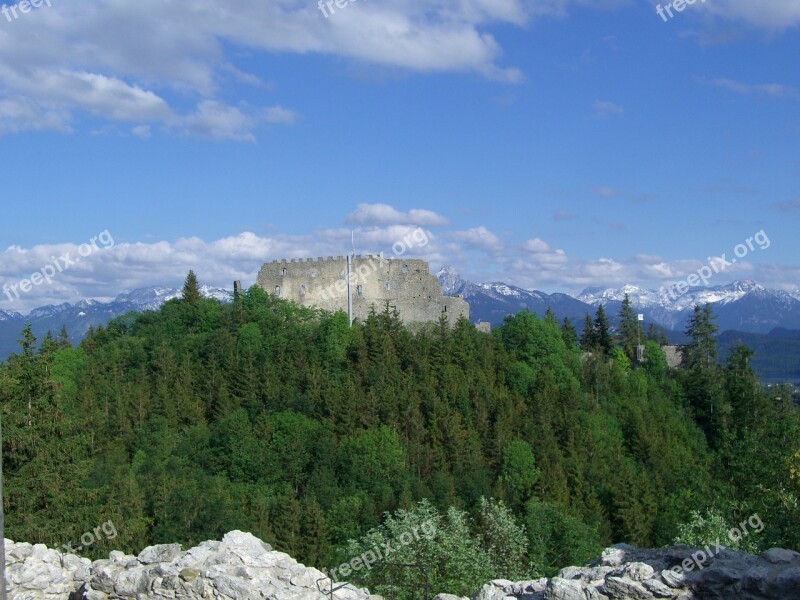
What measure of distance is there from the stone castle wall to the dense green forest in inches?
54.7

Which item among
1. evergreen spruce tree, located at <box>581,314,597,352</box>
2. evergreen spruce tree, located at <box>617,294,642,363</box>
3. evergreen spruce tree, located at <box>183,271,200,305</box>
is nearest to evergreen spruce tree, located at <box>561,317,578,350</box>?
evergreen spruce tree, located at <box>581,314,597,352</box>

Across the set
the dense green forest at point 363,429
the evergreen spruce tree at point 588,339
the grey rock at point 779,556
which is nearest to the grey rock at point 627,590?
the grey rock at point 779,556

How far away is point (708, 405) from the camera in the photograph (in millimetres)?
73375

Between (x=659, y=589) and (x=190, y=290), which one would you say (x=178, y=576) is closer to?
(x=659, y=589)

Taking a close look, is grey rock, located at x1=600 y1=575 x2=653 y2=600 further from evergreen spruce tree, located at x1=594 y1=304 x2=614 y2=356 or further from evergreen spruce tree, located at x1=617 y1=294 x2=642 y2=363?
evergreen spruce tree, located at x1=617 y1=294 x2=642 y2=363

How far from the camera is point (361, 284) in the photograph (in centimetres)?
6269

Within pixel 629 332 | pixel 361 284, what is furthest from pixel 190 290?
pixel 629 332

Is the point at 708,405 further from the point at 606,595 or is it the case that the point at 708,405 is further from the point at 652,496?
the point at 606,595

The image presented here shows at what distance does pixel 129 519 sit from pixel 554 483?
26.6 metres

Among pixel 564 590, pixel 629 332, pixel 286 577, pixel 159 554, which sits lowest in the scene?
pixel 286 577

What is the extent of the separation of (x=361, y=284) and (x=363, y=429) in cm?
1205

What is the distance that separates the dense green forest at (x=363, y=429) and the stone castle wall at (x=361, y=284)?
1.39 metres

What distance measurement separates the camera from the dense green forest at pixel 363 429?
41.6 m

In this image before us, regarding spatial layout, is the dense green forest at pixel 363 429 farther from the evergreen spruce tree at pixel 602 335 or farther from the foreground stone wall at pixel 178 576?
the foreground stone wall at pixel 178 576
